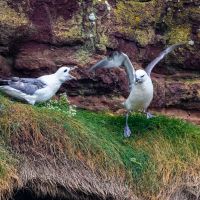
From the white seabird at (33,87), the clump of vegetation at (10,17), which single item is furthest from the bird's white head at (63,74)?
the clump of vegetation at (10,17)

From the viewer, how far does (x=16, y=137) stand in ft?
28.9

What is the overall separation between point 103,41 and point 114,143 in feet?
5.00

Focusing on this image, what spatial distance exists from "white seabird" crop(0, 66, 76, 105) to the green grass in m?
0.37

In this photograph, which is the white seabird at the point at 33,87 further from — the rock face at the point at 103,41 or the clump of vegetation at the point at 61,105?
the rock face at the point at 103,41

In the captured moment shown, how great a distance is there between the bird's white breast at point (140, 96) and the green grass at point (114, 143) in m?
0.15

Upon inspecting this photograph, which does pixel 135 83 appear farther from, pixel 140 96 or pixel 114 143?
pixel 114 143

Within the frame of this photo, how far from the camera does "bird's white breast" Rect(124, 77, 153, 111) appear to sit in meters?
9.84

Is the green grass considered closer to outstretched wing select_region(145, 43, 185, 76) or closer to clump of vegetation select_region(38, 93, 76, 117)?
clump of vegetation select_region(38, 93, 76, 117)

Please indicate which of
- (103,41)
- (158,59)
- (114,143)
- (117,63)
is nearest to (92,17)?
(103,41)

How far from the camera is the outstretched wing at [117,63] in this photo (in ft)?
32.3

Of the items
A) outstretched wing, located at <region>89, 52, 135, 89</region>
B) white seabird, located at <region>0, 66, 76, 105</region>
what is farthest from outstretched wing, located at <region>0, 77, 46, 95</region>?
outstretched wing, located at <region>89, 52, 135, 89</region>

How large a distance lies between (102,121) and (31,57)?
1.13 m

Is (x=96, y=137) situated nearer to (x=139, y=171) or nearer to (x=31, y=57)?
(x=139, y=171)

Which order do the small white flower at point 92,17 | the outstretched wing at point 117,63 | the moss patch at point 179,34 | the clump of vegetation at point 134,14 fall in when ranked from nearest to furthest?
the outstretched wing at point 117,63, the small white flower at point 92,17, the clump of vegetation at point 134,14, the moss patch at point 179,34
